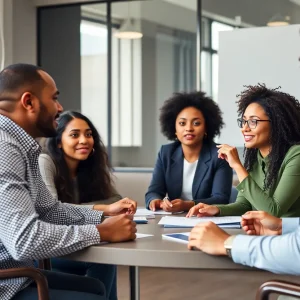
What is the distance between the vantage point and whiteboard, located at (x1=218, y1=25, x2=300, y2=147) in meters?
5.66

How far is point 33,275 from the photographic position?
5.84 feet

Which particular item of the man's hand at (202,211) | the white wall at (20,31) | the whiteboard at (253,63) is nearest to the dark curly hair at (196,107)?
the man's hand at (202,211)

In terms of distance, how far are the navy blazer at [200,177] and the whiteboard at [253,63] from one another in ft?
7.70

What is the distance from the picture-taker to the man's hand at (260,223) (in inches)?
81.1

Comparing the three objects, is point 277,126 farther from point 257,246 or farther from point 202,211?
point 257,246

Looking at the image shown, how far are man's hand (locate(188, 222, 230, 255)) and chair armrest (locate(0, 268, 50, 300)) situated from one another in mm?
454

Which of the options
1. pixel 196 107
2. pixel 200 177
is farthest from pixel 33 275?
pixel 196 107

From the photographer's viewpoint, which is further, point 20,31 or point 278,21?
point 20,31

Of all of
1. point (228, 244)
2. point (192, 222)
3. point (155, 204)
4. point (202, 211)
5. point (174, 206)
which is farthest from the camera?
point (155, 204)

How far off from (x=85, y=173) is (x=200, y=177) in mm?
654

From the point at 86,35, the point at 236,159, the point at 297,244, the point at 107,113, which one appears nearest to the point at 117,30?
the point at 86,35

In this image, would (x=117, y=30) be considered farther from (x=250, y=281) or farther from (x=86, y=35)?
(x=250, y=281)

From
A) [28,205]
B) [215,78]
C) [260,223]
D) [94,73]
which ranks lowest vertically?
[260,223]

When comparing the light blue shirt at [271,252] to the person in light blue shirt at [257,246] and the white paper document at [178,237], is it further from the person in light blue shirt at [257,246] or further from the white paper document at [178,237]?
the white paper document at [178,237]
